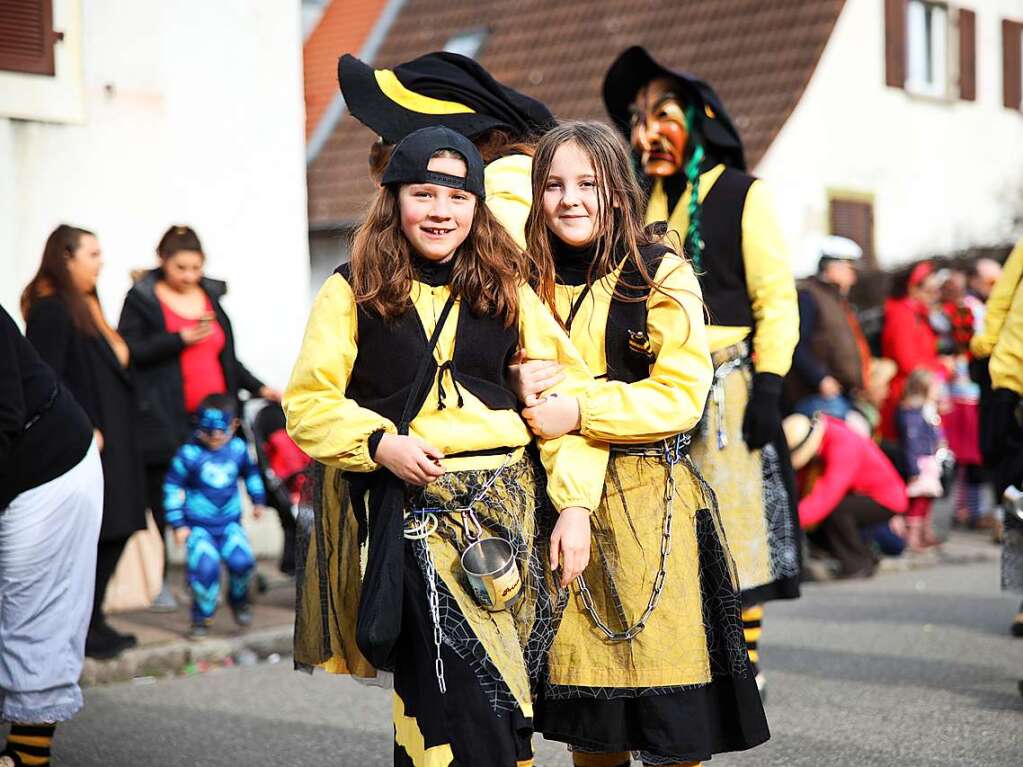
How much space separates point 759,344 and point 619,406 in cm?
194

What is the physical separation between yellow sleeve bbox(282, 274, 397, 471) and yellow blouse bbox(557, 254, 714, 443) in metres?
0.51

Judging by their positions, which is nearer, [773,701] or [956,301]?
[773,701]

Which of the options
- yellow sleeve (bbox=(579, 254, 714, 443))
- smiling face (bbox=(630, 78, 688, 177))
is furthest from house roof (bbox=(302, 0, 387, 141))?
yellow sleeve (bbox=(579, 254, 714, 443))

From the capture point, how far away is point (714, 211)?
570 centimetres

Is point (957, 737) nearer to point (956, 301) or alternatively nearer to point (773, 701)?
point (773, 701)

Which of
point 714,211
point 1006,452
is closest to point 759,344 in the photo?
point 714,211

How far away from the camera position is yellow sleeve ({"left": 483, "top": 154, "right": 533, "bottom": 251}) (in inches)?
169

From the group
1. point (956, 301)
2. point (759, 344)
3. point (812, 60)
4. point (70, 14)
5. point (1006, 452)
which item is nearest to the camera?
point (759, 344)

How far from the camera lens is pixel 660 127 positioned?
18.7 feet

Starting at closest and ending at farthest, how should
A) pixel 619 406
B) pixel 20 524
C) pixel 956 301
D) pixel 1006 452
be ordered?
pixel 619 406 < pixel 20 524 < pixel 1006 452 < pixel 956 301

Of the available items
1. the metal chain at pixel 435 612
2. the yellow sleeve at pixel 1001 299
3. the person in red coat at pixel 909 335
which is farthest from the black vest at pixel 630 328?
the person in red coat at pixel 909 335

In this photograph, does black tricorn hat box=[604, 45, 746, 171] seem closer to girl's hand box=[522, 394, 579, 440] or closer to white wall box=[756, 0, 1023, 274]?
girl's hand box=[522, 394, 579, 440]

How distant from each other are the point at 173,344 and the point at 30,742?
3.46m

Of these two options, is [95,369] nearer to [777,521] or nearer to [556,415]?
[777,521]
